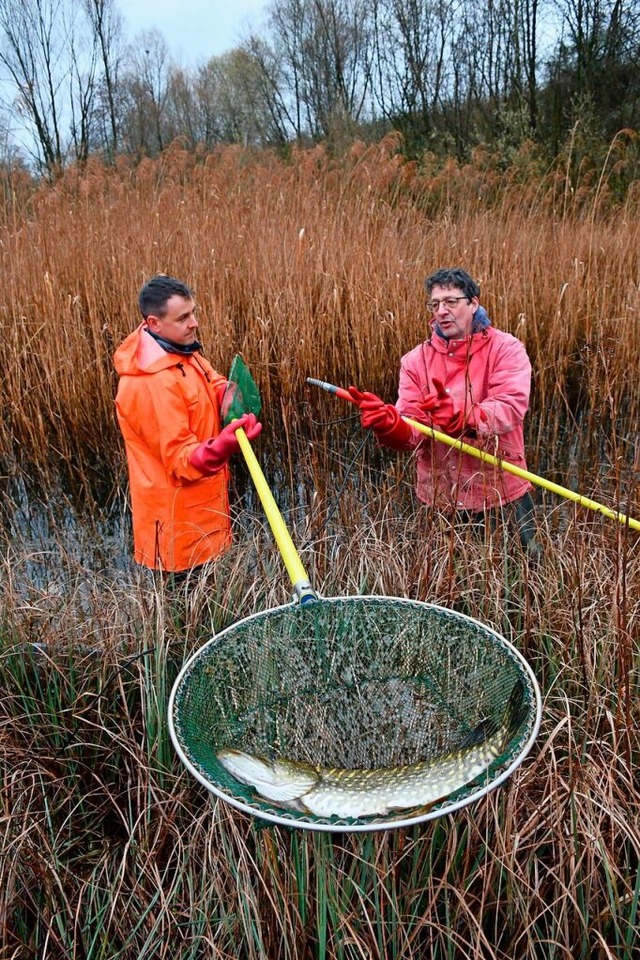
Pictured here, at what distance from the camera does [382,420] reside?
2.02 meters

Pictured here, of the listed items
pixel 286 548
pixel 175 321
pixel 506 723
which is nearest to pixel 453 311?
pixel 175 321

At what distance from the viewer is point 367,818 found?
Answer: 975 millimetres

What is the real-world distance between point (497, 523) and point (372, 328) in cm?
135

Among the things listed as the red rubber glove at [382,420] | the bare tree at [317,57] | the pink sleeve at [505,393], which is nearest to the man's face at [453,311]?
the pink sleeve at [505,393]

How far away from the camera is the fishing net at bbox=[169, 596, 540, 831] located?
120 cm

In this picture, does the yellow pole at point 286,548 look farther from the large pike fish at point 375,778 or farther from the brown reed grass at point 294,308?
the brown reed grass at point 294,308

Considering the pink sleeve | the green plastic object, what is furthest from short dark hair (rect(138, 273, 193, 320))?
the pink sleeve

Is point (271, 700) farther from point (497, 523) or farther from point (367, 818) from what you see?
point (497, 523)

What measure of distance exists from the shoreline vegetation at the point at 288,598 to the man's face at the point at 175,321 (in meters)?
0.50

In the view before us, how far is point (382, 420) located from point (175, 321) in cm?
71

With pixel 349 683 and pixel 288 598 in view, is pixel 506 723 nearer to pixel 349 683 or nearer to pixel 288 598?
pixel 349 683

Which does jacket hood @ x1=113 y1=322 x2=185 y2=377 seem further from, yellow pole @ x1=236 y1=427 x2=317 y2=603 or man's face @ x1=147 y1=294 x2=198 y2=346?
yellow pole @ x1=236 y1=427 x2=317 y2=603

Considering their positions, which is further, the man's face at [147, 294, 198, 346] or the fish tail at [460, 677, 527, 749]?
the man's face at [147, 294, 198, 346]

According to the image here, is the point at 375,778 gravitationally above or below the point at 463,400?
below
